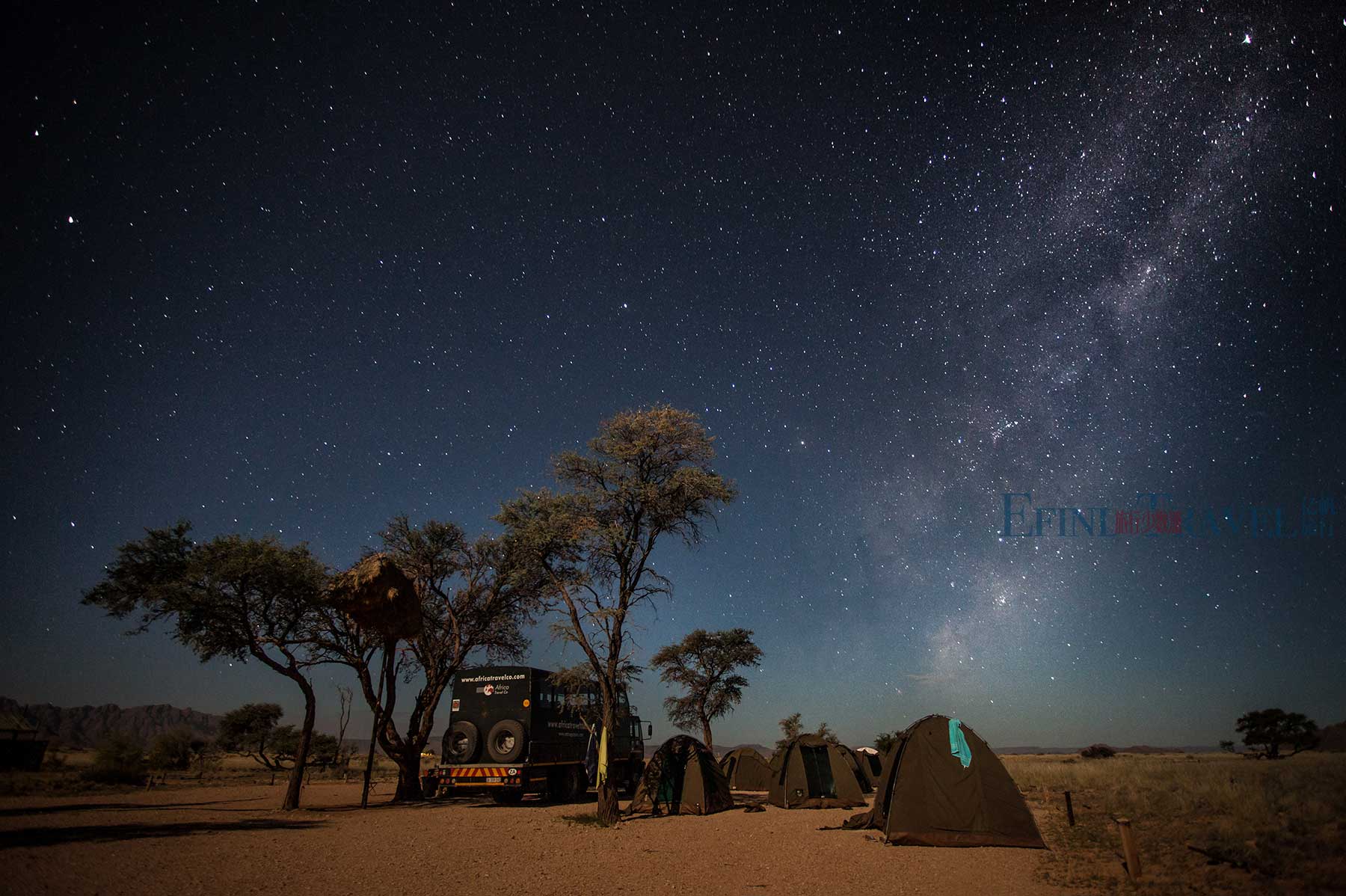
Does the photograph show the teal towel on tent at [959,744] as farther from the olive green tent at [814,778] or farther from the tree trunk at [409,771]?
the tree trunk at [409,771]

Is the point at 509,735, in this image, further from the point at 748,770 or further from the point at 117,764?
Answer: the point at 117,764

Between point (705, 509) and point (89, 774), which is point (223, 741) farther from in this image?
point (705, 509)

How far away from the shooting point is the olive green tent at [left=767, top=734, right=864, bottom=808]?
24.0 metres

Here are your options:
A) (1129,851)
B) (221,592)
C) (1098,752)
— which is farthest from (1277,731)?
(221,592)

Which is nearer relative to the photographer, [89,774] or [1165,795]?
[1165,795]

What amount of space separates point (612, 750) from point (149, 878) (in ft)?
35.5

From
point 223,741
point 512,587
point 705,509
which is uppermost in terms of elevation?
point 705,509

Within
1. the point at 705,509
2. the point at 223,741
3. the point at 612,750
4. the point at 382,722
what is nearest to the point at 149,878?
the point at 612,750

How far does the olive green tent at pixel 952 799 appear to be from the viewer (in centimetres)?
1414

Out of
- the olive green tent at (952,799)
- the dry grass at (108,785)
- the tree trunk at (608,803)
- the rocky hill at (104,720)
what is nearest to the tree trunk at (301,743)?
the tree trunk at (608,803)

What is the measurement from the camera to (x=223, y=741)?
152 feet

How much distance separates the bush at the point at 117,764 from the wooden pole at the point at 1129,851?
123ft

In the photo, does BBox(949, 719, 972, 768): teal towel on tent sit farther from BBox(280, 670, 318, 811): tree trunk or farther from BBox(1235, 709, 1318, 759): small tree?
BBox(1235, 709, 1318, 759): small tree

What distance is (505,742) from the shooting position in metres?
21.5
